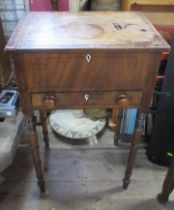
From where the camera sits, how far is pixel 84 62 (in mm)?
770

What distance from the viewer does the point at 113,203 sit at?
117 cm

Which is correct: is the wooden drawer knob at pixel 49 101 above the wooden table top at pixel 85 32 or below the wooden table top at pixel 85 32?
below

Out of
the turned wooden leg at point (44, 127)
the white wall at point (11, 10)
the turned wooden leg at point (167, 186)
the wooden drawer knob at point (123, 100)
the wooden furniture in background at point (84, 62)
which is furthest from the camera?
the white wall at point (11, 10)

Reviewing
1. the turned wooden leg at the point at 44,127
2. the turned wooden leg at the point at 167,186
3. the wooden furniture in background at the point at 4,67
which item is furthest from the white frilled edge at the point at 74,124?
the turned wooden leg at the point at 167,186

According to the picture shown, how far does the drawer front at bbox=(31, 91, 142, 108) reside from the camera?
0.84m

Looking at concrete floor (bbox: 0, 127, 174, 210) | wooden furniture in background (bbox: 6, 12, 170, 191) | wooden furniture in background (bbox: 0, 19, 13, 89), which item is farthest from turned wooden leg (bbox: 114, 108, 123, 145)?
wooden furniture in background (bbox: 0, 19, 13, 89)

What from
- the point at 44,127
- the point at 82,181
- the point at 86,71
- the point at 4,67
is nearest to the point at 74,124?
the point at 44,127

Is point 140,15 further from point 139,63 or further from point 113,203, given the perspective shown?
point 113,203

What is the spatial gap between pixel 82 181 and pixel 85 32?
31.5 inches

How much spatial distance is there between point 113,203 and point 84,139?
427 mm

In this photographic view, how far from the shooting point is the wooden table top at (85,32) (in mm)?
747

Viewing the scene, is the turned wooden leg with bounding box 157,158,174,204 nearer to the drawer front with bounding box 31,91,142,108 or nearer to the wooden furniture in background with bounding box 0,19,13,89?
the drawer front with bounding box 31,91,142,108

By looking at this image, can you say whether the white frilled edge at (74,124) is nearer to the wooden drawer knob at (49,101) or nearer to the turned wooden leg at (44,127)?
the turned wooden leg at (44,127)

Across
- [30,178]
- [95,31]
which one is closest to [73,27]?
[95,31]
